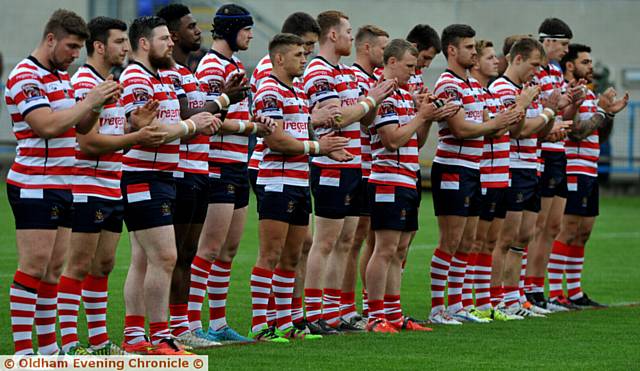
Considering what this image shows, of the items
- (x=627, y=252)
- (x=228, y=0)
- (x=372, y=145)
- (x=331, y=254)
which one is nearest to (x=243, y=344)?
(x=331, y=254)

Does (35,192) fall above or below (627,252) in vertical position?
above

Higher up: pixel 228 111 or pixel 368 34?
pixel 368 34

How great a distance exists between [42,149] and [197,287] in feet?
8.07

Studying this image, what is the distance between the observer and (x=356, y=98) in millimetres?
10609

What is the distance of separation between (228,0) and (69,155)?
2212cm

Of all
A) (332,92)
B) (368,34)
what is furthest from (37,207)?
(368,34)

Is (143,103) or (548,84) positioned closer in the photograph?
(143,103)

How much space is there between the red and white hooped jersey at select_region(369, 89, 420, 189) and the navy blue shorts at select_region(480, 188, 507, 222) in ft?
3.76

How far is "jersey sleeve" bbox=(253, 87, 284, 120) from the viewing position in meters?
9.92

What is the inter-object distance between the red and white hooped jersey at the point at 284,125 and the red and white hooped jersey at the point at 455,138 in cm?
174

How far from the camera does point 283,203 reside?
32.7 feet

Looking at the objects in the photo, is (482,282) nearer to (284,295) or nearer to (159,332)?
(284,295)

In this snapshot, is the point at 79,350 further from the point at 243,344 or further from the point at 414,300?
the point at 414,300

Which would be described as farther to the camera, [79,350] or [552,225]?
[552,225]
